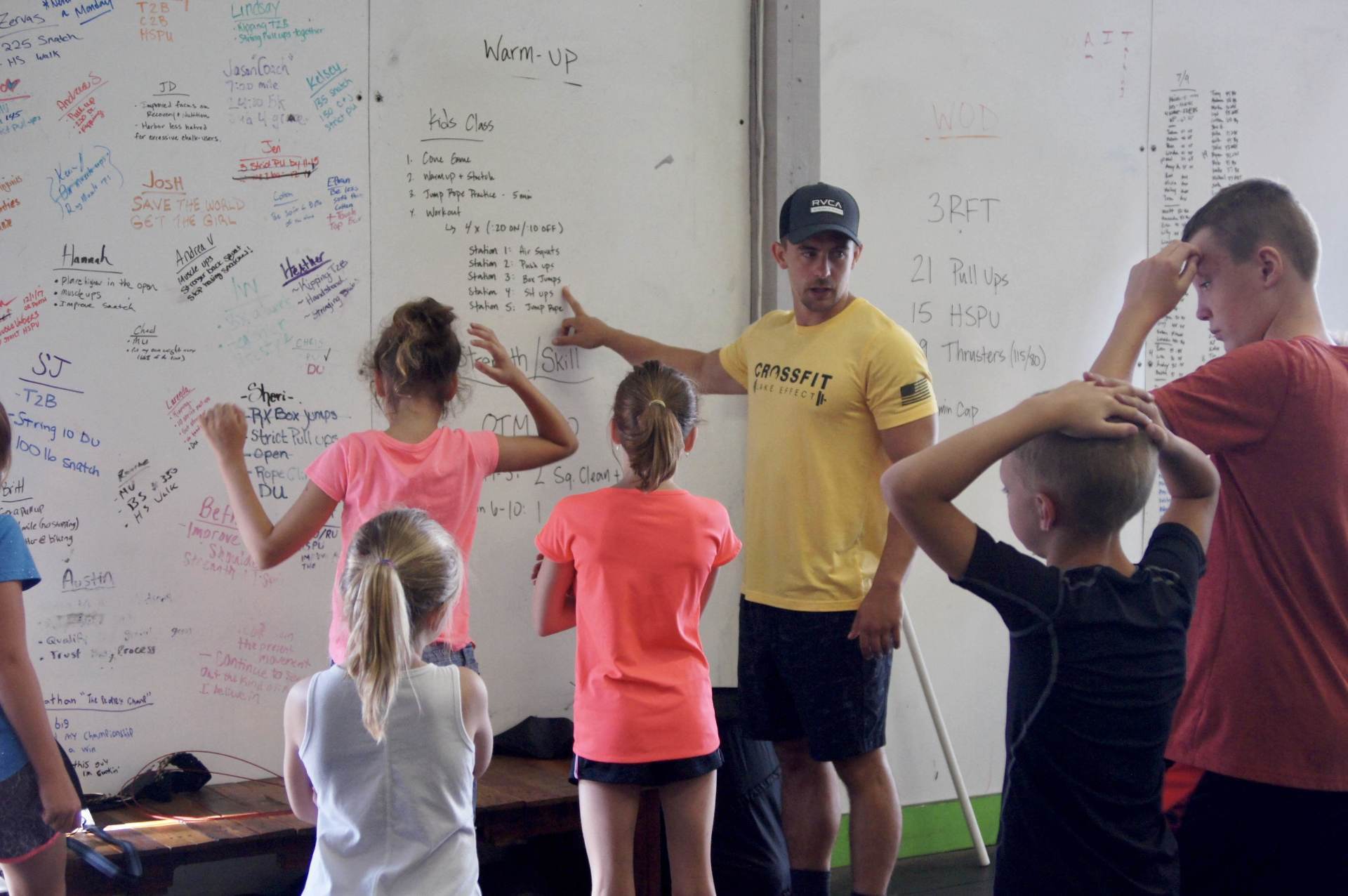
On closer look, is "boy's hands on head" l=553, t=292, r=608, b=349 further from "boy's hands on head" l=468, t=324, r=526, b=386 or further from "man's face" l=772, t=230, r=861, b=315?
"man's face" l=772, t=230, r=861, b=315

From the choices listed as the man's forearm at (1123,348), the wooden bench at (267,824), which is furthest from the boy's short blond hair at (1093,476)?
the wooden bench at (267,824)

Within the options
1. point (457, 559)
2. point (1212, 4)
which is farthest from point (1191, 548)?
point (1212, 4)

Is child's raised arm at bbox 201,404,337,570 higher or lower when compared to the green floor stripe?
higher

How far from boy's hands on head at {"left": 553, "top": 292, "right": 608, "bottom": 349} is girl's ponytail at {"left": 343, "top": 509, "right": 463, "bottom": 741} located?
1320mm

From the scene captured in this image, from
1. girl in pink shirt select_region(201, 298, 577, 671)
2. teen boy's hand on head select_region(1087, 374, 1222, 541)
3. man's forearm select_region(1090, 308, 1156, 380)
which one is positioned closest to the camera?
teen boy's hand on head select_region(1087, 374, 1222, 541)

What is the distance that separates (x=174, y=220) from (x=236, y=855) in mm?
1408

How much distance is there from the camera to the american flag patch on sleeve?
94.0 inches

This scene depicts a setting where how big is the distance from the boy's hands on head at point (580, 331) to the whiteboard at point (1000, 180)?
85 centimetres

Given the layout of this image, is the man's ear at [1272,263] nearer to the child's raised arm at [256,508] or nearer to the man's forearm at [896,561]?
the man's forearm at [896,561]

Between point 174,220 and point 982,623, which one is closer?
point 174,220

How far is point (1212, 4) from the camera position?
3932mm

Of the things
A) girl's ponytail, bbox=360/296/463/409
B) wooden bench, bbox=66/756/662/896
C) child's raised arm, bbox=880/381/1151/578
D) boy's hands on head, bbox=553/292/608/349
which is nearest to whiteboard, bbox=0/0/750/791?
boy's hands on head, bbox=553/292/608/349

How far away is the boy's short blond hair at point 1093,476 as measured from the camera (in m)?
A: 1.42

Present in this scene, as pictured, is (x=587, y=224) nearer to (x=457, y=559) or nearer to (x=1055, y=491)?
(x=457, y=559)
